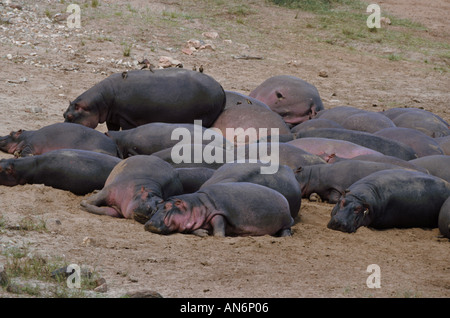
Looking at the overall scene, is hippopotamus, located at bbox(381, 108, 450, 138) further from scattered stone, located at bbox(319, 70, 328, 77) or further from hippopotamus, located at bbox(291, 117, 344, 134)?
scattered stone, located at bbox(319, 70, 328, 77)

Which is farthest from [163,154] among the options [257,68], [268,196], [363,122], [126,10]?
[126,10]

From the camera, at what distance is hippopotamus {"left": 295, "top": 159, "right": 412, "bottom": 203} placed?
6.98 metres

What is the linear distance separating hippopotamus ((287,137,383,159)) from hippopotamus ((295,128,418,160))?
0.56ft

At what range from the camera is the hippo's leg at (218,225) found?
5633 mm

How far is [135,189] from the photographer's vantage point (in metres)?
6.04

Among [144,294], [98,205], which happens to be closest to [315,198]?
[98,205]

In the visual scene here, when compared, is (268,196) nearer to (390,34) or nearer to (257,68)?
(257,68)

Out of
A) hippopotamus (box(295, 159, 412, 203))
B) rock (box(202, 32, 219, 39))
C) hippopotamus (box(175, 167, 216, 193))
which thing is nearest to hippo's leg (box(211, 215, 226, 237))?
hippopotamus (box(175, 167, 216, 193))

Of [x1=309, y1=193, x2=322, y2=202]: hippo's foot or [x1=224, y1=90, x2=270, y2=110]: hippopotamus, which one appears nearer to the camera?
[x1=309, y1=193, x2=322, y2=202]: hippo's foot

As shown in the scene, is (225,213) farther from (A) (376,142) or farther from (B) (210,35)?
(B) (210,35)

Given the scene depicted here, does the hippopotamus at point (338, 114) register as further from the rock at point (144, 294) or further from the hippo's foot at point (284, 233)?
the rock at point (144, 294)
